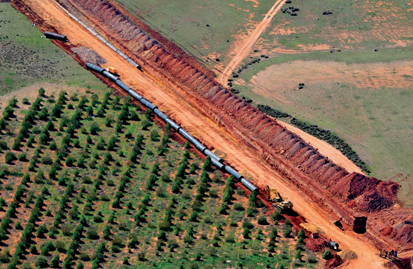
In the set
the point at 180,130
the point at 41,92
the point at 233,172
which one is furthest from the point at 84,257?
the point at 41,92

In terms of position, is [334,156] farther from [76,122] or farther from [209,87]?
[76,122]

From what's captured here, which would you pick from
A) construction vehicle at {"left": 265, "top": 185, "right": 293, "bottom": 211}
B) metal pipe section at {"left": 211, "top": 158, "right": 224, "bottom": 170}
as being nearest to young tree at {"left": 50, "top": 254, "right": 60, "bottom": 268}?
metal pipe section at {"left": 211, "top": 158, "right": 224, "bottom": 170}

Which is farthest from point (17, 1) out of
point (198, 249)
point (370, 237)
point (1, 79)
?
point (370, 237)

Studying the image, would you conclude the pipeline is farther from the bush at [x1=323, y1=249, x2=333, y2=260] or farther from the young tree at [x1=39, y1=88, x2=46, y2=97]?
the bush at [x1=323, y1=249, x2=333, y2=260]

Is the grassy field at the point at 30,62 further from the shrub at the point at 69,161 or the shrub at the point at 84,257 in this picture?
the shrub at the point at 84,257

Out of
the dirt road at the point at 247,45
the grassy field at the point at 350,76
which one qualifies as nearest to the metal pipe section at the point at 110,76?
the dirt road at the point at 247,45

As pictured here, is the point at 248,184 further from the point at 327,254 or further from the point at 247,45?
the point at 247,45
